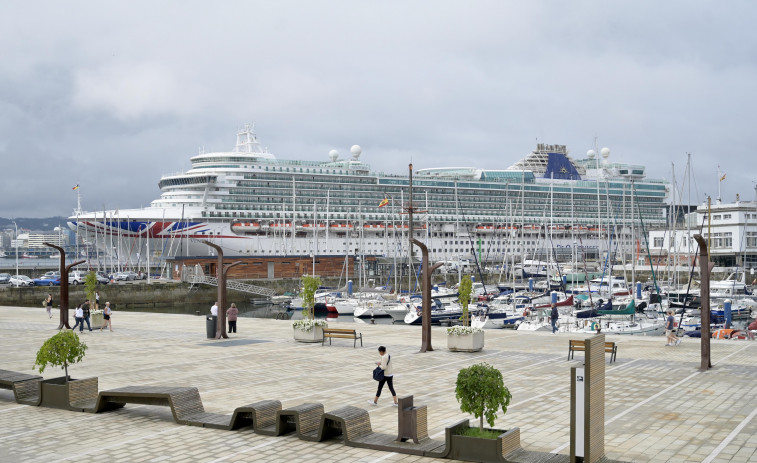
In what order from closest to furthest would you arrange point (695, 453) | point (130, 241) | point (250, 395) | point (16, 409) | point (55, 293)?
point (695, 453) < point (16, 409) < point (250, 395) < point (55, 293) < point (130, 241)

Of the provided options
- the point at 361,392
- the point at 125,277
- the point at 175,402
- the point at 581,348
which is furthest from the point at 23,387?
the point at 125,277

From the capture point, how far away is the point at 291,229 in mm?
68875

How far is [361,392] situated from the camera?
12.5 metres

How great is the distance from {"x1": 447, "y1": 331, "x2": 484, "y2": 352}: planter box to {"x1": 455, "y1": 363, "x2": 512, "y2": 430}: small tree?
31.6 feet

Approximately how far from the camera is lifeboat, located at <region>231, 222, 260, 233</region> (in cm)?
6644

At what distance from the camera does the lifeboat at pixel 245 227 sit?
66.4 meters

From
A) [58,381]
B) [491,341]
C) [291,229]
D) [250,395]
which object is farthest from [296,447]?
[291,229]

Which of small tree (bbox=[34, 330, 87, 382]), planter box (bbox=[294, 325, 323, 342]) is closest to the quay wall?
planter box (bbox=[294, 325, 323, 342])

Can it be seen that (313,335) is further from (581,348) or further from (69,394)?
(69,394)

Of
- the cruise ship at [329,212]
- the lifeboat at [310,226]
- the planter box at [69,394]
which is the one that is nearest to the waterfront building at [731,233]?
the cruise ship at [329,212]

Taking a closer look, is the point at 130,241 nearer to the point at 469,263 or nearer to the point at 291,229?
the point at 291,229

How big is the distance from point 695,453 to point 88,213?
65.8m

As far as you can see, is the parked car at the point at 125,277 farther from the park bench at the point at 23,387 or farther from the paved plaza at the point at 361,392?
the park bench at the point at 23,387

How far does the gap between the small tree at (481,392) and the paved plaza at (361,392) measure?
759mm
